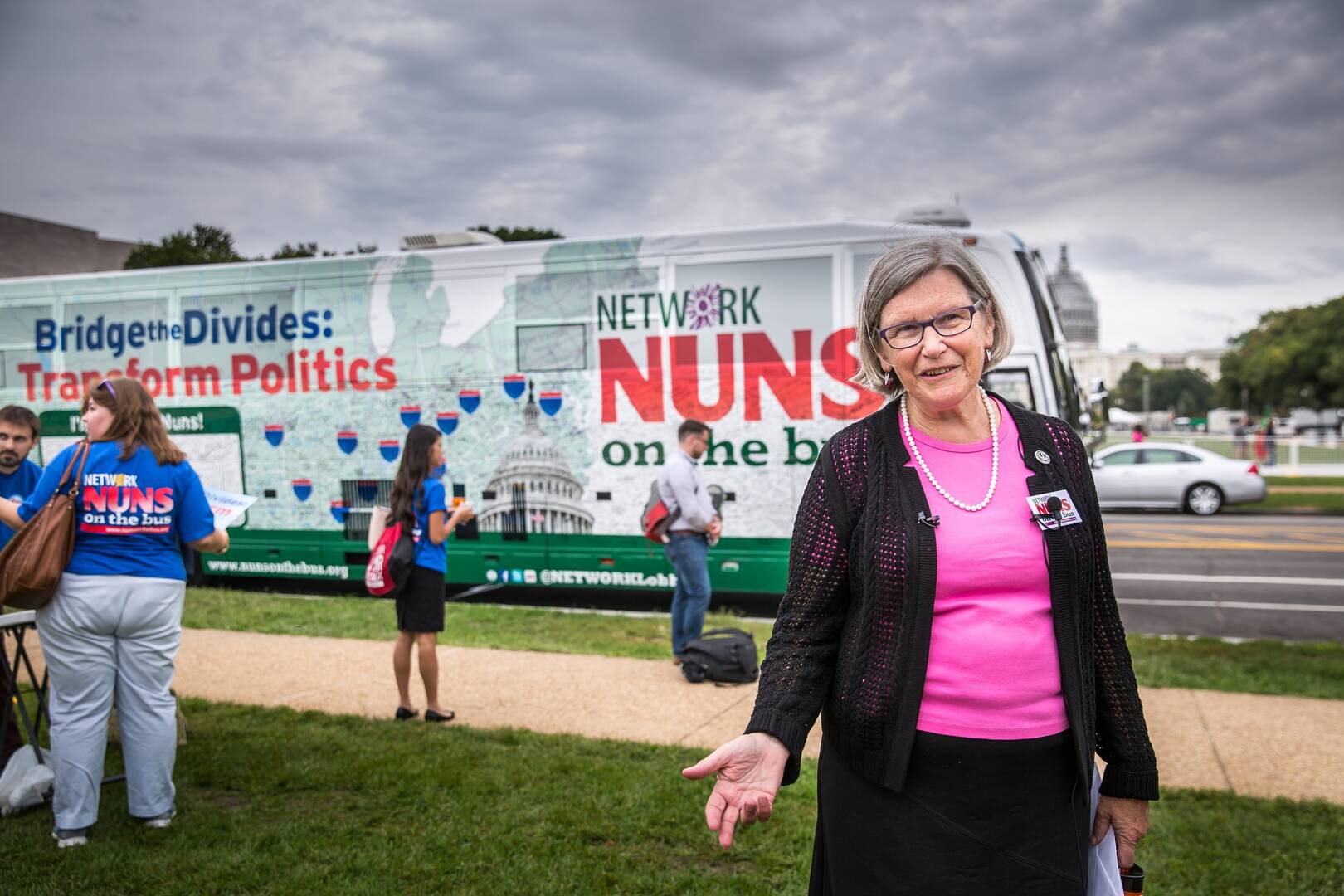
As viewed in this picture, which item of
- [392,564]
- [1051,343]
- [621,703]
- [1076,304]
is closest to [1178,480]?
[1051,343]

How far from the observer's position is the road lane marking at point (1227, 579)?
469 inches

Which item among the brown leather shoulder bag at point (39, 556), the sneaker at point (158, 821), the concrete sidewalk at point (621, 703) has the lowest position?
the concrete sidewalk at point (621, 703)

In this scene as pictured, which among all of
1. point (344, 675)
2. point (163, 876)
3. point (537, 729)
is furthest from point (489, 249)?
point (163, 876)

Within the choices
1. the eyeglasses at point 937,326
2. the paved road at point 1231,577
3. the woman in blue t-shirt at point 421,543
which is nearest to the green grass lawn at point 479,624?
the woman in blue t-shirt at point 421,543

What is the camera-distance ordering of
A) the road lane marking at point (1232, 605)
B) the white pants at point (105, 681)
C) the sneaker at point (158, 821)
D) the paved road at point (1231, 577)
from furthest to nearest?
the road lane marking at point (1232, 605)
the paved road at point (1231, 577)
the sneaker at point (158, 821)
the white pants at point (105, 681)

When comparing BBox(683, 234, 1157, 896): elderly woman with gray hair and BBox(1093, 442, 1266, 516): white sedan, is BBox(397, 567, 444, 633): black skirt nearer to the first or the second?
BBox(683, 234, 1157, 896): elderly woman with gray hair

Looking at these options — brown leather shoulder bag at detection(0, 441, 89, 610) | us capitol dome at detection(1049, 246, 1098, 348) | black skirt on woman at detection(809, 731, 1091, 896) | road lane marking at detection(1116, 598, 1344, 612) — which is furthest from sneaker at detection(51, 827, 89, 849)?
us capitol dome at detection(1049, 246, 1098, 348)

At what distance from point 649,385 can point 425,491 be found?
13.1 ft

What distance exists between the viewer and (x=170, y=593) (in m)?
4.27

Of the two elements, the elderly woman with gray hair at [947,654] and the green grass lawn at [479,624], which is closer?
the elderly woman with gray hair at [947,654]

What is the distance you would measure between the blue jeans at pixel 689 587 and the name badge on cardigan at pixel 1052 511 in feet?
16.5

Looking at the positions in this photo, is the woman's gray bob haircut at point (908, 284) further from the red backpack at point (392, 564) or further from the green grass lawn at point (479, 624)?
the green grass lawn at point (479, 624)

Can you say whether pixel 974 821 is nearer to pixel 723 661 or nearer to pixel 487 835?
pixel 487 835

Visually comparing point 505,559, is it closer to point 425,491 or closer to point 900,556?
point 425,491
